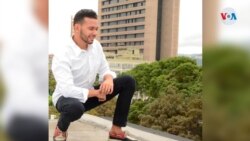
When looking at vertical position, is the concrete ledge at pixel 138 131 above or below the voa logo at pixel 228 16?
below

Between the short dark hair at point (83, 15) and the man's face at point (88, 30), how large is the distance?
0.06 feet

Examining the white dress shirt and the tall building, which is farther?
the tall building

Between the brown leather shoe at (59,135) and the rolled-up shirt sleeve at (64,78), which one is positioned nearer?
the rolled-up shirt sleeve at (64,78)

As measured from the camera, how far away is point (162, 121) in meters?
3.66

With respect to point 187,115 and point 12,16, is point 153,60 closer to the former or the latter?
point 187,115

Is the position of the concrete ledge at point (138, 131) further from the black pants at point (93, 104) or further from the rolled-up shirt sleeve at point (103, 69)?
the rolled-up shirt sleeve at point (103, 69)

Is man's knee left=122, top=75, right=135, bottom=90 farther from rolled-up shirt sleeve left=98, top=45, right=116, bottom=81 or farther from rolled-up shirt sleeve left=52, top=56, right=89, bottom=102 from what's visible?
rolled-up shirt sleeve left=52, top=56, right=89, bottom=102

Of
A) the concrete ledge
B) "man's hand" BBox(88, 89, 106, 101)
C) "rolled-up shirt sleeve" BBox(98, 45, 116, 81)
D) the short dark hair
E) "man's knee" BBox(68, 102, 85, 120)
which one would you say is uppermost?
the short dark hair

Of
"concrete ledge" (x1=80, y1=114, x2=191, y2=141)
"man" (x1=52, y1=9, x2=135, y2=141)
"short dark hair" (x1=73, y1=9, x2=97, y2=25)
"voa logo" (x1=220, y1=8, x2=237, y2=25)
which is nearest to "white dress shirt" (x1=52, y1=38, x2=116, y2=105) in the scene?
"man" (x1=52, y1=9, x2=135, y2=141)

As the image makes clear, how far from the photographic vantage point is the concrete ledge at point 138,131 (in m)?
2.98

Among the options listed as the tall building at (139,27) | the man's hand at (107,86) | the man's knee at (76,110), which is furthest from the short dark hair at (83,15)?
the man's knee at (76,110)

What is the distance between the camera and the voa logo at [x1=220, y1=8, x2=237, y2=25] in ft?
11.3

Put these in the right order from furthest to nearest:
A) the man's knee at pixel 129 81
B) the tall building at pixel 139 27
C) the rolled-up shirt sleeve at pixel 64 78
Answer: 1. the tall building at pixel 139 27
2. the man's knee at pixel 129 81
3. the rolled-up shirt sleeve at pixel 64 78

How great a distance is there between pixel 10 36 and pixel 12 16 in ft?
0.37
